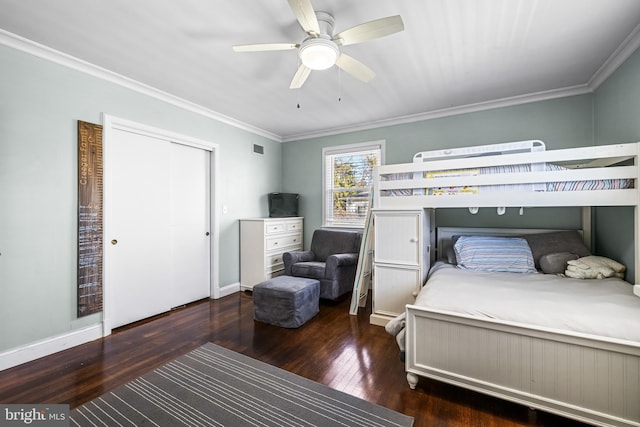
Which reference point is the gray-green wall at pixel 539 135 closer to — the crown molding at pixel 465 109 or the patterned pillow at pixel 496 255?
the crown molding at pixel 465 109

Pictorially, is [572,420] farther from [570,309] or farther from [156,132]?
[156,132]

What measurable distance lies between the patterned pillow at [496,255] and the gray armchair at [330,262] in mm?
1360

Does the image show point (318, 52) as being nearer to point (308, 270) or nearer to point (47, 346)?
point (308, 270)

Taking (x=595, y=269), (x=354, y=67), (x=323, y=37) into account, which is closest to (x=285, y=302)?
(x=354, y=67)

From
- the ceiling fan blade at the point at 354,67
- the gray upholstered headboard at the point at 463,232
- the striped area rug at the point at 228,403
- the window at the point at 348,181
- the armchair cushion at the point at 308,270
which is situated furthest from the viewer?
the window at the point at 348,181

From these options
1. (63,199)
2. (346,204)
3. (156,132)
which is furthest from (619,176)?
(63,199)

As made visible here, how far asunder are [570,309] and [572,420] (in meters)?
0.61

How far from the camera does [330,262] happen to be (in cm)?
348

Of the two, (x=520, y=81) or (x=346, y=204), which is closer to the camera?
(x=520, y=81)

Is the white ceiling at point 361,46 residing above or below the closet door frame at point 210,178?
above

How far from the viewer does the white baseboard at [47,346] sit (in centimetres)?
210

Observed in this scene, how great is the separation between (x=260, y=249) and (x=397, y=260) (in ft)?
6.49

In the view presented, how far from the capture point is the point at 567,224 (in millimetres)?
3059

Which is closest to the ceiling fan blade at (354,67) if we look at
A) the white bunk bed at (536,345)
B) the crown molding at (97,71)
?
the white bunk bed at (536,345)
